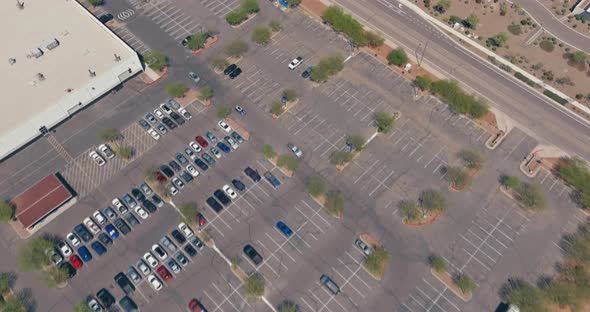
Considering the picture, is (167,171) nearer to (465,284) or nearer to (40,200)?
(40,200)

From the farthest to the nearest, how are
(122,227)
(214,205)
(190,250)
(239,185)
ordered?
1. (239,185)
2. (214,205)
3. (122,227)
4. (190,250)

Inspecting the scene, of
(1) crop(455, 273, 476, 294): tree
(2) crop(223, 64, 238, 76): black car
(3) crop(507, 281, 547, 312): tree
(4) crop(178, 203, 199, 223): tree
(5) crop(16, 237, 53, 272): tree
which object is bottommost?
(3) crop(507, 281, 547, 312): tree

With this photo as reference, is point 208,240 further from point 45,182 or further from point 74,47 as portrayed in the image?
point 74,47

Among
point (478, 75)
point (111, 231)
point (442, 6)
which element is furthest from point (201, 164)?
point (442, 6)

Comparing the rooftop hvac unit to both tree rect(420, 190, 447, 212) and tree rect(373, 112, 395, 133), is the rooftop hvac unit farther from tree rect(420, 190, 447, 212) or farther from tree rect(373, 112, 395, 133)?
tree rect(420, 190, 447, 212)

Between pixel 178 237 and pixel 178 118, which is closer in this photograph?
pixel 178 237

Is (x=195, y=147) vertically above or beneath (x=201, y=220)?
above

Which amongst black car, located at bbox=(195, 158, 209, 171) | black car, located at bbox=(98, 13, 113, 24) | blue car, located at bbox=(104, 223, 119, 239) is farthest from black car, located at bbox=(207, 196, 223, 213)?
black car, located at bbox=(98, 13, 113, 24)
